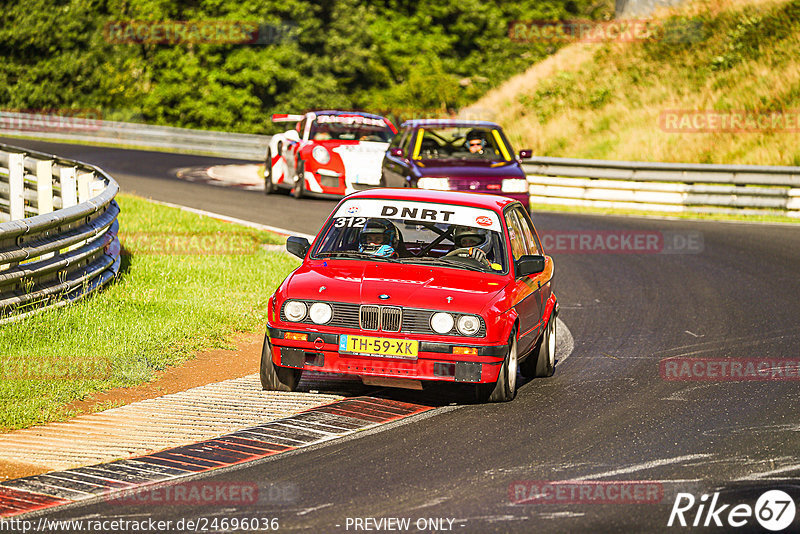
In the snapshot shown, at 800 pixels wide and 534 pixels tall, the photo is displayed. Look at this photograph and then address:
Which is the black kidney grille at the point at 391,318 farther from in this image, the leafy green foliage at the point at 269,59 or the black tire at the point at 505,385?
the leafy green foliage at the point at 269,59

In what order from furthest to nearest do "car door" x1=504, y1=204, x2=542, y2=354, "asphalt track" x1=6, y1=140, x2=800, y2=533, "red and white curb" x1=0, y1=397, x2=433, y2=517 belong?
1. "car door" x1=504, y1=204, x2=542, y2=354
2. "red and white curb" x1=0, y1=397, x2=433, y2=517
3. "asphalt track" x1=6, y1=140, x2=800, y2=533

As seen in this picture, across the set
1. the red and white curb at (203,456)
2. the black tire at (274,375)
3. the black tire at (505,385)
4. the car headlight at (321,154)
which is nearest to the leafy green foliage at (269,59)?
the car headlight at (321,154)

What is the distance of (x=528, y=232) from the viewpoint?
400 inches

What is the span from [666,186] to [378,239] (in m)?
15.3

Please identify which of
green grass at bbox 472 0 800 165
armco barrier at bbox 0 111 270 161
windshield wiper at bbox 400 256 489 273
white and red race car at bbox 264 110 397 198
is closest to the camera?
windshield wiper at bbox 400 256 489 273

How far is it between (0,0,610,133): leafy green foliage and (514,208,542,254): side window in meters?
39.8

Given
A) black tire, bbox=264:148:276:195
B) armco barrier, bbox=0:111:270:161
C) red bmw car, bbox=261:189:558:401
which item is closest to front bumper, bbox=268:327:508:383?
red bmw car, bbox=261:189:558:401

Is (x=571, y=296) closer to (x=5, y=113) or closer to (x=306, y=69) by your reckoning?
(x=5, y=113)

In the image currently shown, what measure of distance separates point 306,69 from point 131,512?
176ft

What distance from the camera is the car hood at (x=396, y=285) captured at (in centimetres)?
816

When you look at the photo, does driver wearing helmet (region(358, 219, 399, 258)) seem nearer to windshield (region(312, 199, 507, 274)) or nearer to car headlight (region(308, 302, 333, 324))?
windshield (region(312, 199, 507, 274))

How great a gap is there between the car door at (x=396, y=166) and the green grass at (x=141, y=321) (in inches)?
100

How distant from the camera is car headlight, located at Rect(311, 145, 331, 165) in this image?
848 inches

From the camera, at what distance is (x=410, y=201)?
9445 mm
